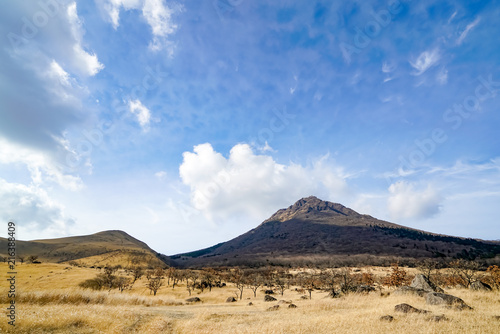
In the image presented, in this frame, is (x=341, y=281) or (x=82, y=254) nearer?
(x=341, y=281)

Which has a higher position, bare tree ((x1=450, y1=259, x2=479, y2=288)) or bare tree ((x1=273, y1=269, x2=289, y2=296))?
bare tree ((x1=450, y1=259, x2=479, y2=288))

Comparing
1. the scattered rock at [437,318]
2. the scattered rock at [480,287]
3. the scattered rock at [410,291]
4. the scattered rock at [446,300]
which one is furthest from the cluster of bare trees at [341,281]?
the scattered rock at [437,318]

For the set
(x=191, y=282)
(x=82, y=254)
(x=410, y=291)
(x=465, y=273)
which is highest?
(x=465, y=273)

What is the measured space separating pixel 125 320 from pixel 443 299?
2410 cm

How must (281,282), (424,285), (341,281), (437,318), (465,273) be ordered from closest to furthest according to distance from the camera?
(437,318) < (424,285) < (465,273) < (341,281) < (281,282)

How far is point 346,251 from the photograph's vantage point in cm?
16325

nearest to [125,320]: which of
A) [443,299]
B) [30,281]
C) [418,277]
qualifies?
[443,299]

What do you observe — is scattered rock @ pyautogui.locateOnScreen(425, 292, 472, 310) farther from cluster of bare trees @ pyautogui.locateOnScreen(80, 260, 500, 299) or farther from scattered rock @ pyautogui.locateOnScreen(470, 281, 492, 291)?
cluster of bare trees @ pyautogui.locateOnScreen(80, 260, 500, 299)

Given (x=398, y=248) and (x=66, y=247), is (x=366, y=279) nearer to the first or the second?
(x=398, y=248)

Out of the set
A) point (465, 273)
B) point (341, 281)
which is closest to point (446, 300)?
point (465, 273)

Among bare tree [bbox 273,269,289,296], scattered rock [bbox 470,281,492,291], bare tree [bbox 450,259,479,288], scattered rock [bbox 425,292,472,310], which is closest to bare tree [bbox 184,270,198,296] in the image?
bare tree [bbox 273,269,289,296]

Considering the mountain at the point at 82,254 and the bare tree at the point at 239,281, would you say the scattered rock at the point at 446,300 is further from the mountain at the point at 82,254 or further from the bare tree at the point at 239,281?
the mountain at the point at 82,254

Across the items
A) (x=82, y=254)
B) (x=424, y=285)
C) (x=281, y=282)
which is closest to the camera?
(x=424, y=285)

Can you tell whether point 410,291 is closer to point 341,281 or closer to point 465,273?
point 465,273
